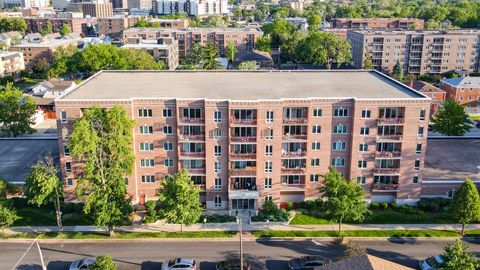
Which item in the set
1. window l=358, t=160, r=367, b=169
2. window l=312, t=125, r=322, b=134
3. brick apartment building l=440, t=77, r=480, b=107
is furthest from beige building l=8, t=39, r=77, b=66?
window l=358, t=160, r=367, b=169

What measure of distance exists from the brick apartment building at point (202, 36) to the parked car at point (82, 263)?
5598 inches

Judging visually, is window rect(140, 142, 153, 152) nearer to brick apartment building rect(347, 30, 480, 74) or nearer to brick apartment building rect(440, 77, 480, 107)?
brick apartment building rect(440, 77, 480, 107)

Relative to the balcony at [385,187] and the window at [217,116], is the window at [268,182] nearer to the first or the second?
the window at [217,116]

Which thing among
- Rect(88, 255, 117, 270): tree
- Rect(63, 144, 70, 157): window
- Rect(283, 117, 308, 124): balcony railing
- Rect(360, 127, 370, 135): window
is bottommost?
Rect(88, 255, 117, 270): tree

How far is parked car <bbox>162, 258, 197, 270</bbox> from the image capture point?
48.8m

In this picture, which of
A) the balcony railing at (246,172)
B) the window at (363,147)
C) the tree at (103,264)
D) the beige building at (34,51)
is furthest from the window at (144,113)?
the beige building at (34,51)

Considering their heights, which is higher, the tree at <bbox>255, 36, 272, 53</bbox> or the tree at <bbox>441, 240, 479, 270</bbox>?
the tree at <bbox>255, 36, 272, 53</bbox>

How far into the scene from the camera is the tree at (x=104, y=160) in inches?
2127

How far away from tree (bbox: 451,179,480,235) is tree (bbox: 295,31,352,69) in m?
105

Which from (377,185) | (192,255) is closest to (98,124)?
(192,255)

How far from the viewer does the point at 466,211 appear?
2147 inches

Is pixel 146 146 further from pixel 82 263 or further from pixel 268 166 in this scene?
pixel 82 263

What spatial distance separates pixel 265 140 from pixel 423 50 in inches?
4400

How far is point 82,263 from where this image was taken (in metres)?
49.0
